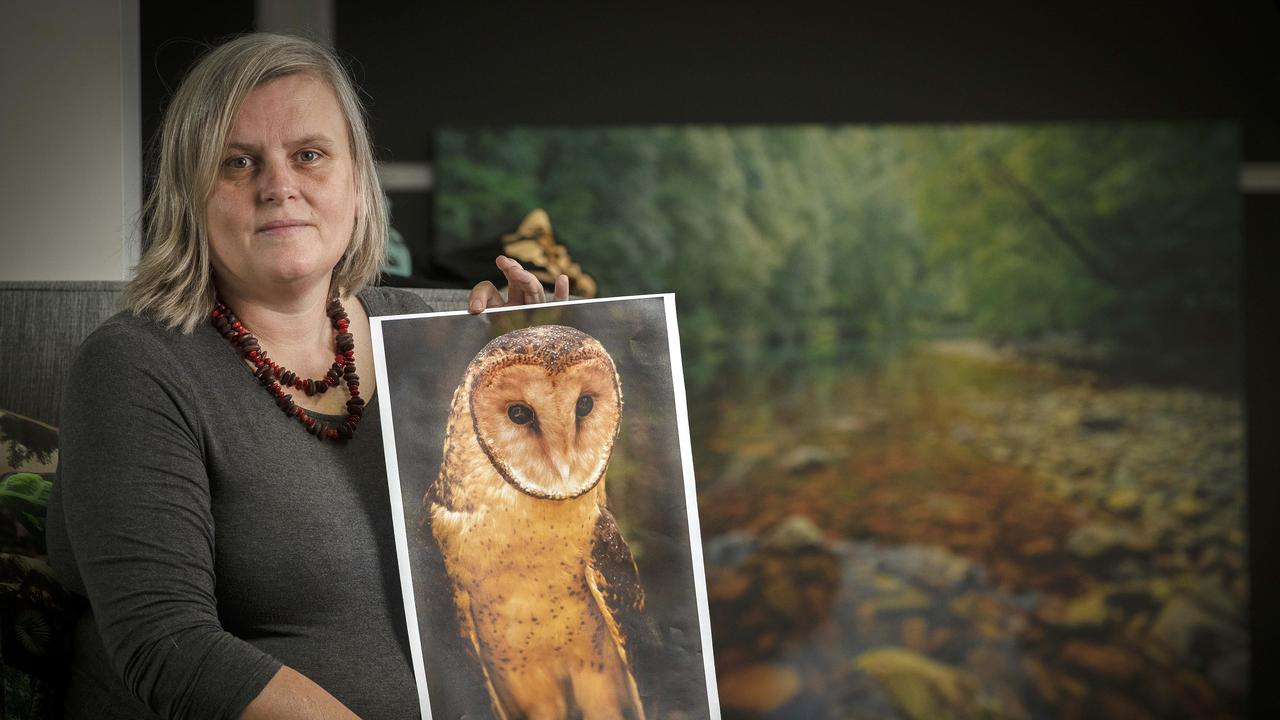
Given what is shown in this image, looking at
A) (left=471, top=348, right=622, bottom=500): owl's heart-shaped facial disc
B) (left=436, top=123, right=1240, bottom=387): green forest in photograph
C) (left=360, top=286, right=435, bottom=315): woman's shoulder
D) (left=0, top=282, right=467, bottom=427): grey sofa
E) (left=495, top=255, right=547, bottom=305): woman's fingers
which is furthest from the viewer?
(left=436, top=123, right=1240, bottom=387): green forest in photograph

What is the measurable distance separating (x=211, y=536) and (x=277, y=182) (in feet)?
1.09

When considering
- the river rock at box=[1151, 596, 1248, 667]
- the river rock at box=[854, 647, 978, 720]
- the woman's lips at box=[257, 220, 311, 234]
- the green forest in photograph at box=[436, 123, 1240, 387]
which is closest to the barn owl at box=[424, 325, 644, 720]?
the woman's lips at box=[257, 220, 311, 234]

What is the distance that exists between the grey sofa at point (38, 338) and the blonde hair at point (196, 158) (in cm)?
43

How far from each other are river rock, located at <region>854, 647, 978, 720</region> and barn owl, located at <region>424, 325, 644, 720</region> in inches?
79.3

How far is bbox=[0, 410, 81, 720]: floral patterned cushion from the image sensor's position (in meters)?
1.08

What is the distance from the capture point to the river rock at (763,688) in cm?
269

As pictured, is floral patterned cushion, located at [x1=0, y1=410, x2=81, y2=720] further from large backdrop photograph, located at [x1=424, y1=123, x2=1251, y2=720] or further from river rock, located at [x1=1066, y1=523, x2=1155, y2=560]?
river rock, located at [x1=1066, y1=523, x2=1155, y2=560]

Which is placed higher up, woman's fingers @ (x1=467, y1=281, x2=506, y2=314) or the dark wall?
the dark wall

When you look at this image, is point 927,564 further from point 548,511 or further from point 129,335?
point 129,335

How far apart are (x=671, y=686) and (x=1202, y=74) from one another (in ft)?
9.02

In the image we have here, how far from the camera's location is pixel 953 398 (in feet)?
8.95

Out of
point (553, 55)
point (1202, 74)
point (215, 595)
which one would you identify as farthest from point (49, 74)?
point (1202, 74)

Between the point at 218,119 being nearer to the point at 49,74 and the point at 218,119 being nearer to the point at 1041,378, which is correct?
the point at 49,74

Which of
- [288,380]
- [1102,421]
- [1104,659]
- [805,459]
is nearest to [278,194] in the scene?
[288,380]
